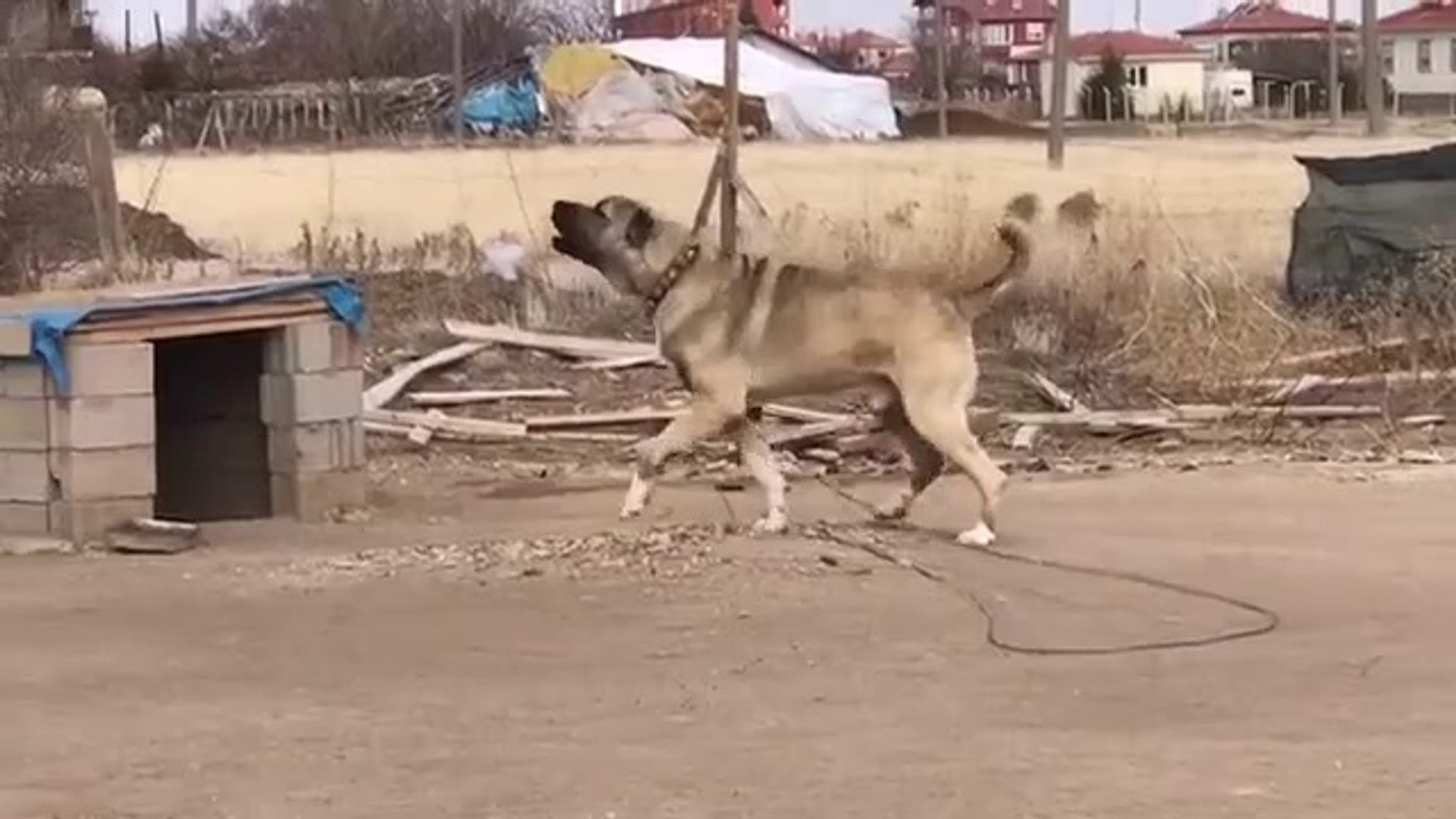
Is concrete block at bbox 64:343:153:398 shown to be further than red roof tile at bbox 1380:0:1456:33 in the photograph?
No

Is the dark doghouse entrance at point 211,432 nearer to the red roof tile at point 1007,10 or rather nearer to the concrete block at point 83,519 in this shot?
the concrete block at point 83,519

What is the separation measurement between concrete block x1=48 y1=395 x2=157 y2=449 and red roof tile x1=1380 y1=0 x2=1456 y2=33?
10739 cm

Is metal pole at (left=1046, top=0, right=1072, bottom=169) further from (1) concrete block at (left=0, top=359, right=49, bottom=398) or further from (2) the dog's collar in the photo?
(1) concrete block at (left=0, top=359, right=49, bottom=398)

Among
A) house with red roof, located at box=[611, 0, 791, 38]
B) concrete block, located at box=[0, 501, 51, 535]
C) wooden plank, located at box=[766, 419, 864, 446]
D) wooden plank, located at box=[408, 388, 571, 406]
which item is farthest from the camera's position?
house with red roof, located at box=[611, 0, 791, 38]

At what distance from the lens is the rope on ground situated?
1020 cm

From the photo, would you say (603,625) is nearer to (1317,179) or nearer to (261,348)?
(261,348)

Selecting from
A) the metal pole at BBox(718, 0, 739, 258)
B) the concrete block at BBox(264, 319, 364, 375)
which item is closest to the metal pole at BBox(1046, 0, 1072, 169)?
the metal pole at BBox(718, 0, 739, 258)

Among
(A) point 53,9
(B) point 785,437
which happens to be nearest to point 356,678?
(B) point 785,437

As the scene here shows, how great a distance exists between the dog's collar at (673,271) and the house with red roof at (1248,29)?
11038 cm

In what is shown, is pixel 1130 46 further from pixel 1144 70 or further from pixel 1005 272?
pixel 1005 272

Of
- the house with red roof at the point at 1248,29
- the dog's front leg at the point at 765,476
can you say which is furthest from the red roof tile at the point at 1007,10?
the dog's front leg at the point at 765,476

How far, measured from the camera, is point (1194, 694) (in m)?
9.31

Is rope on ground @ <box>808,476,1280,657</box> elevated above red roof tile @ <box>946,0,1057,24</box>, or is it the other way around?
red roof tile @ <box>946,0,1057,24</box>

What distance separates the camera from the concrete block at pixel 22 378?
42.7 feet
